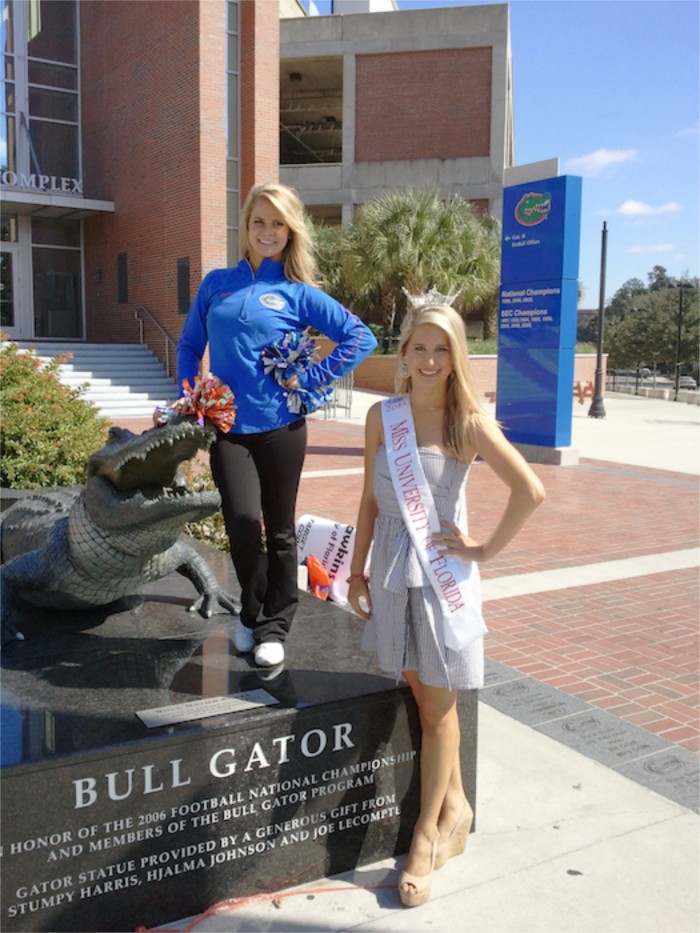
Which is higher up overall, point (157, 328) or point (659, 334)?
point (659, 334)

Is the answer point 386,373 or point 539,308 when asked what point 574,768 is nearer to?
point 539,308

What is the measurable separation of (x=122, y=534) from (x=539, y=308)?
37.5ft

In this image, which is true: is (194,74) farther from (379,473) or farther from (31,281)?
(379,473)

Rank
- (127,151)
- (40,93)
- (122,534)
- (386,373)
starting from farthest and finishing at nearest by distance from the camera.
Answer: (386,373) < (40,93) < (127,151) < (122,534)

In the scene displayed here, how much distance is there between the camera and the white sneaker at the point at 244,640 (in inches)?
132

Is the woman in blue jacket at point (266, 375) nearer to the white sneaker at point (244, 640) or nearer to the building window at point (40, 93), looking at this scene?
the white sneaker at point (244, 640)

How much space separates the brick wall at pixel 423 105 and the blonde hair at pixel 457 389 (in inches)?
1421

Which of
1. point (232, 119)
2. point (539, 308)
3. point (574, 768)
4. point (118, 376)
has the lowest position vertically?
point (574, 768)

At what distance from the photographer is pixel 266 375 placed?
308 cm

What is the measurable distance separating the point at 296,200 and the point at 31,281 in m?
24.6

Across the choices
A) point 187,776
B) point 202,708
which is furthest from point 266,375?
point 187,776

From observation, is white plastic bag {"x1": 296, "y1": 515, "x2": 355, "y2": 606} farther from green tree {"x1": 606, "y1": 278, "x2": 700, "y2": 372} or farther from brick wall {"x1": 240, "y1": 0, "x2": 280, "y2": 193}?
green tree {"x1": 606, "y1": 278, "x2": 700, "y2": 372}

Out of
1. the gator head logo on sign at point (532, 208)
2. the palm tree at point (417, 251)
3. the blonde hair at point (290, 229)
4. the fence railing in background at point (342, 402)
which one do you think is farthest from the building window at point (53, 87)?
the blonde hair at point (290, 229)

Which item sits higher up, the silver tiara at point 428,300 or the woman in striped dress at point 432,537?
the silver tiara at point 428,300
